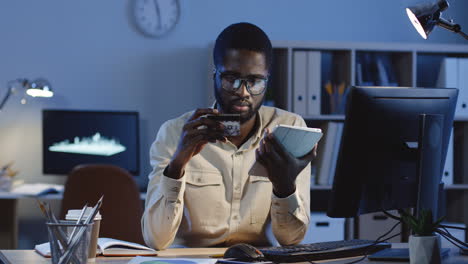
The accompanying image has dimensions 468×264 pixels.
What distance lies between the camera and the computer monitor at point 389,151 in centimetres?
160

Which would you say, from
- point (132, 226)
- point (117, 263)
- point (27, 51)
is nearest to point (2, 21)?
point (27, 51)

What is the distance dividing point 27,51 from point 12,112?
37cm

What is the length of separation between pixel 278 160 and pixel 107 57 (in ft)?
8.23

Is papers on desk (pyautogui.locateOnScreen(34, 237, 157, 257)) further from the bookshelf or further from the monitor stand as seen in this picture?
the bookshelf

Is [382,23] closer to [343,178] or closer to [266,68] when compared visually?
[266,68]

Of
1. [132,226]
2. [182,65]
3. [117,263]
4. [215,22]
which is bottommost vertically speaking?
[132,226]

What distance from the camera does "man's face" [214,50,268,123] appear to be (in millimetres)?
2004

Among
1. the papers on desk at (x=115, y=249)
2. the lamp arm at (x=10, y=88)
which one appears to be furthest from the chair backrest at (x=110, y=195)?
the papers on desk at (x=115, y=249)

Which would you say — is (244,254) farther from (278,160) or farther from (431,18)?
(431,18)

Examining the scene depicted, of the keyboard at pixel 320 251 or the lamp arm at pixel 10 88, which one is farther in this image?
the lamp arm at pixel 10 88

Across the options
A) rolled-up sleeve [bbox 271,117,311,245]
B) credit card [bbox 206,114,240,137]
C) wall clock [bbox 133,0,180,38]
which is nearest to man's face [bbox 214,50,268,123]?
credit card [bbox 206,114,240,137]

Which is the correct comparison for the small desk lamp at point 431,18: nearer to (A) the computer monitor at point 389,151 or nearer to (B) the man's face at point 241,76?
(A) the computer monitor at point 389,151

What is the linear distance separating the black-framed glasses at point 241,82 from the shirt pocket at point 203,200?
0.98 feet

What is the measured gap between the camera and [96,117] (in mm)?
3945
